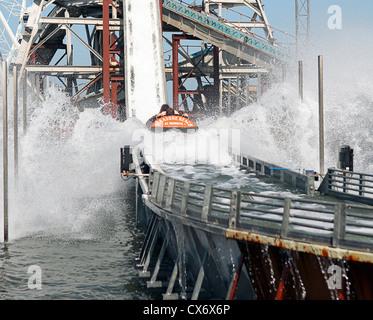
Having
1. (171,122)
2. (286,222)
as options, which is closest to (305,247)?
(286,222)

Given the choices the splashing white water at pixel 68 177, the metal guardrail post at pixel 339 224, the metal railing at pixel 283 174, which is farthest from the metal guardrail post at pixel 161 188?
the splashing white water at pixel 68 177

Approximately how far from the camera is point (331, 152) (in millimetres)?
57312

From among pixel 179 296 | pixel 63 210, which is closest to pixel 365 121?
pixel 63 210

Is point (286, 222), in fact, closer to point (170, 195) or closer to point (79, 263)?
point (170, 195)

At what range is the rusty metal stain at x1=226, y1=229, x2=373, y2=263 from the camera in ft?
38.7

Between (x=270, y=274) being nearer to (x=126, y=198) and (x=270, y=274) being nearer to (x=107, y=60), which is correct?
(x=126, y=198)

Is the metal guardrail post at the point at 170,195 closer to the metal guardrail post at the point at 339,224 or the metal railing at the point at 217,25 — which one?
the metal guardrail post at the point at 339,224

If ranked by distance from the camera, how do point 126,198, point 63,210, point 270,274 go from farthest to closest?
point 126,198
point 63,210
point 270,274

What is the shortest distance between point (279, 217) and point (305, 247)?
3409 millimetres

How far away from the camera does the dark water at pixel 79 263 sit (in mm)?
19688

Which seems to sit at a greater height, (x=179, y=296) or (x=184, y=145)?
Result: (x=184, y=145)

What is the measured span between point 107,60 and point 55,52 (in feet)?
55.0

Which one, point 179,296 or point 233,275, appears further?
point 179,296

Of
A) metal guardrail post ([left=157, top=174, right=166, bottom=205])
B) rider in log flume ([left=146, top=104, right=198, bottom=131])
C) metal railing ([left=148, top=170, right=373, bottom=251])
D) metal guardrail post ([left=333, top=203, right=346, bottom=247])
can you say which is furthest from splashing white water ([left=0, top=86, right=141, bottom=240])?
metal guardrail post ([left=333, top=203, right=346, bottom=247])
